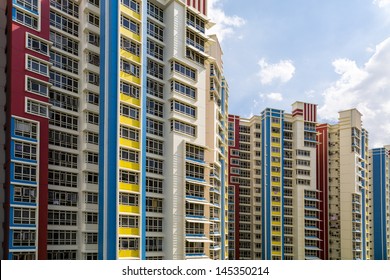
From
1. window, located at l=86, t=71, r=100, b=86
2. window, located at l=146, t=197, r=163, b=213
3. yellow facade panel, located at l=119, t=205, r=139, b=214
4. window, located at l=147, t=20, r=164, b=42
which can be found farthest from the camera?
window, located at l=147, t=20, r=164, b=42

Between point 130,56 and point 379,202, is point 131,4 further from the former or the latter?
point 379,202

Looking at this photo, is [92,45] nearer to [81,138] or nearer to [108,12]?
[108,12]

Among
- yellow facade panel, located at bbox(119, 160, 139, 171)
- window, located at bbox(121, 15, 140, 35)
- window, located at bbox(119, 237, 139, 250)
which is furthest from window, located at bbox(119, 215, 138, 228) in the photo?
window, located at bbox(121, 15, 140, 35)

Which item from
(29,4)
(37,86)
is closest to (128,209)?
(37,86)

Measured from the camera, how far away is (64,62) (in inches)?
1569

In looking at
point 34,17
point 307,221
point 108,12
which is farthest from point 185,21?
point 307,221

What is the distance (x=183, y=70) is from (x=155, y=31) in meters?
5.20

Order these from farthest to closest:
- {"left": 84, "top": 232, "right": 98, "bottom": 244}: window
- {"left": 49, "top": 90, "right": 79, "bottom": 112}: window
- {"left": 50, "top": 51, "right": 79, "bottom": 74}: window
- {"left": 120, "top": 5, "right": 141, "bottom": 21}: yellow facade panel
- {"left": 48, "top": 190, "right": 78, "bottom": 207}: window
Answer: {"left": 50, "top": 51, "right": 79, "bottom": 74}: window
{"left": 49, "top": 90, "right": 79, "bottom": 112}: window
{"left": 84, "top": 232, "right": 98, "bottom": 244}: window
{"left": 48, "top": 190, "right": 78, "bottom": 207}: window
{"left": 120, "top": 5, "right": 141, "bottom": 21}: yellow facade panel

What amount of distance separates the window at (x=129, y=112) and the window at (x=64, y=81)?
25.6 ft

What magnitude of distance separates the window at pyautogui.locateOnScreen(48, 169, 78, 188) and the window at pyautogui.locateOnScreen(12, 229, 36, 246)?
17.3 feet

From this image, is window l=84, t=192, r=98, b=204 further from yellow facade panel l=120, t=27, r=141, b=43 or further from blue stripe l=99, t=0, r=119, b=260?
yellow facade panel l=120, t=27, r=141, b=43

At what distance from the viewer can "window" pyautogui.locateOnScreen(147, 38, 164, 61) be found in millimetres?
40453

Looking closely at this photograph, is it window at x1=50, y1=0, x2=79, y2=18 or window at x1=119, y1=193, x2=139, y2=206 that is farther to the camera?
window at x1=50, y1=0, x2=79, y2=18
